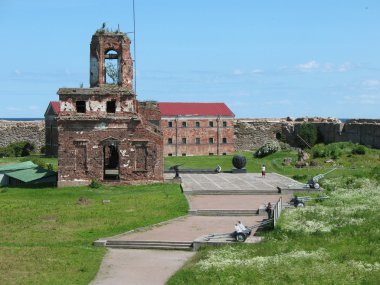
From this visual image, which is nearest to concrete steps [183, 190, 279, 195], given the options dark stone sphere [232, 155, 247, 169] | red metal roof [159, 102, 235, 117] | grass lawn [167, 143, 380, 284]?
grass lawn [167, 143, 380, 284]

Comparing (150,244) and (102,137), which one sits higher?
(102,137)

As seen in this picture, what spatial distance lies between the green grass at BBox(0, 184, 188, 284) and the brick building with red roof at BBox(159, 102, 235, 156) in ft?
109

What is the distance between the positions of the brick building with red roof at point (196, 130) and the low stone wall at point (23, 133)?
15.9 metres

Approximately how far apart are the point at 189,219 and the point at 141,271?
1030 cm

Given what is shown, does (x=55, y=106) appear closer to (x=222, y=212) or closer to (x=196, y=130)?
(x=196, y=130)

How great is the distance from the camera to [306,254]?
24453 mm

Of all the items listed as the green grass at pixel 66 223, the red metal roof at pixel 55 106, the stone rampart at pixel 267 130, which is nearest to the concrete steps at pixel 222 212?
the green grass at pixel 66 223

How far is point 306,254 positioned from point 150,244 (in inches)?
291

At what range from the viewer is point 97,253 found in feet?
90.5

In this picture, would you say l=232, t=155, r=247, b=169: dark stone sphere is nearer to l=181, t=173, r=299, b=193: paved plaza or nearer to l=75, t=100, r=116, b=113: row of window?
l=181, t=173, r=299, b=193: paved plaza

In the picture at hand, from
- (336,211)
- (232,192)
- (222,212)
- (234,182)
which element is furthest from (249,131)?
(336,211)

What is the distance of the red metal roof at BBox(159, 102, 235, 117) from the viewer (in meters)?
81.8

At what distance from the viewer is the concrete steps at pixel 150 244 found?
28.6 meters

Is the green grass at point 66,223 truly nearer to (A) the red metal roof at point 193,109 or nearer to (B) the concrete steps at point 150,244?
(B) the concrete steps at point 150,244
